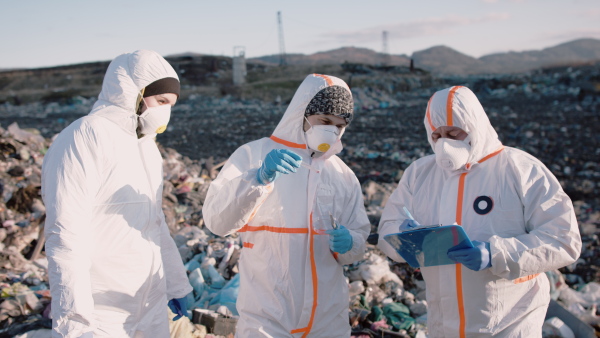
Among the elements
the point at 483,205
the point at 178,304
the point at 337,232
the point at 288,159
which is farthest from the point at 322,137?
the point at 178,304

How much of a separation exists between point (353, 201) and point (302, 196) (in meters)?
0.29

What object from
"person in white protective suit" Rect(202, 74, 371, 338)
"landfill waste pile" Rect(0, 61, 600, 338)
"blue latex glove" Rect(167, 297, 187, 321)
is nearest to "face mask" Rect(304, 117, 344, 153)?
"person in white protective suit" Rect(202, 74, 371, 338)

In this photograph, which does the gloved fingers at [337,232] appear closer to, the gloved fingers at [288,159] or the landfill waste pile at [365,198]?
the gloved fingers at [288,159]

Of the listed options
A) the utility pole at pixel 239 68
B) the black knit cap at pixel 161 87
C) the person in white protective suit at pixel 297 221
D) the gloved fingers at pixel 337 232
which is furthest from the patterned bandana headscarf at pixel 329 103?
the utility pole at pixel 239 68

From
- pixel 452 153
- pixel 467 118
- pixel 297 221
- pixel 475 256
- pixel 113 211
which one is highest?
pixel 467 118

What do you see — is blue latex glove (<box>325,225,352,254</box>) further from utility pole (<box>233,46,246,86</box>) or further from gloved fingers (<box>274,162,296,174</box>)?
utility pole (<box>233,46,246,86</box>)

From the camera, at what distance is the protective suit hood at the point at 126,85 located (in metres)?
2.06

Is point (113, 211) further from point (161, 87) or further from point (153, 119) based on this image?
point (161, 87)

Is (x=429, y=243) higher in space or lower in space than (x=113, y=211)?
lower

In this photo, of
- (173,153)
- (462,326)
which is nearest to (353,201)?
(462,326)

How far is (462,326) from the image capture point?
2.13 meters

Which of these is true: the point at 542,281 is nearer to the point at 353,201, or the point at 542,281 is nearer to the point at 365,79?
the point at 353,201

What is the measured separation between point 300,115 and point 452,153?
0.71m

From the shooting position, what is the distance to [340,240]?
2.12 meters
